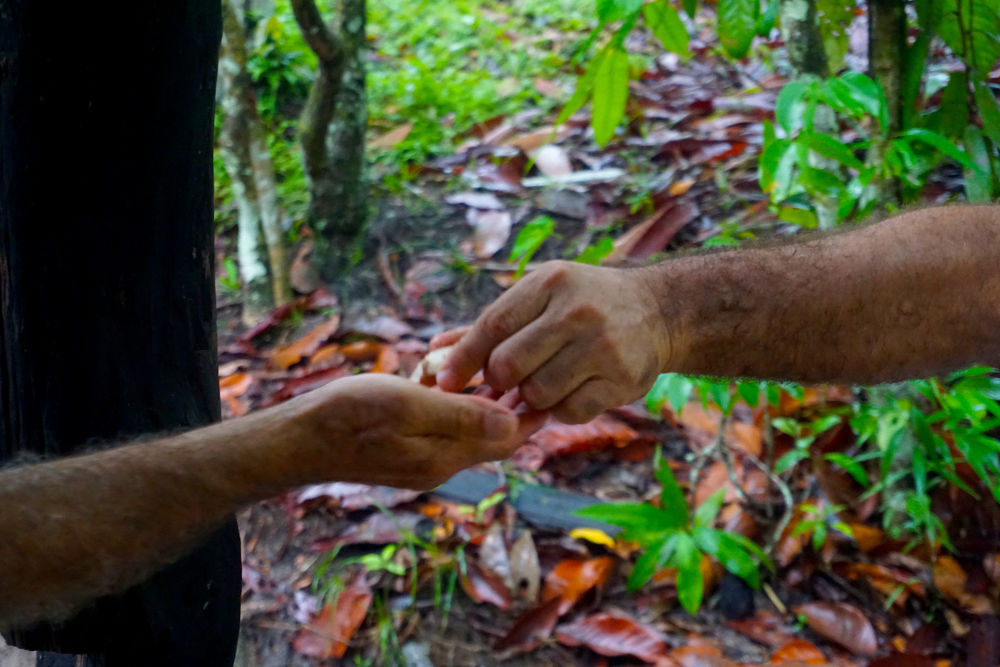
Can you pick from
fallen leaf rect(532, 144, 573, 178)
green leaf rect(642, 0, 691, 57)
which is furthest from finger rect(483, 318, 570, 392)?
fallen leaf rect(532, 144, 573, 178)

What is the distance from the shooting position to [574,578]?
93.1 inches

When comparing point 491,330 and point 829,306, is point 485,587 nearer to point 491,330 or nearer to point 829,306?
point 491,330

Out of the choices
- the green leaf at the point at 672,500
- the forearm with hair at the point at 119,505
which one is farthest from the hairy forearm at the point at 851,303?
the forearm with hair at the point at 119,505

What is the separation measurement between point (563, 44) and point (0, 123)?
13.5ft

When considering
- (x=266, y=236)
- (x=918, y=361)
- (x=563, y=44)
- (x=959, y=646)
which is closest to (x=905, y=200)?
(x=918, y=361)

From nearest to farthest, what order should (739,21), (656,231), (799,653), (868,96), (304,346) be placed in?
(868,96) → (739,21) → (799,653) → (304,346) → (656,231)

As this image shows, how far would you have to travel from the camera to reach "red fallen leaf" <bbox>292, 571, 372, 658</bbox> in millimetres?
2223

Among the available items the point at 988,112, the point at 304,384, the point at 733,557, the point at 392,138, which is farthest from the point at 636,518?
the point at 392,138

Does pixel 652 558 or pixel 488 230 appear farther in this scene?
pixel 488 230

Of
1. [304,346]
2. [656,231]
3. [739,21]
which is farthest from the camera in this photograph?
[656,231]

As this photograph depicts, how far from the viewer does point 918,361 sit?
166 cm

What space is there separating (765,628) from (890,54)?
4.94 feet

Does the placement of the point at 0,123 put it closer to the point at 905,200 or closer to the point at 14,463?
the point at 14,463

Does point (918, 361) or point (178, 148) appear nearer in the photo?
point (178, 148)
